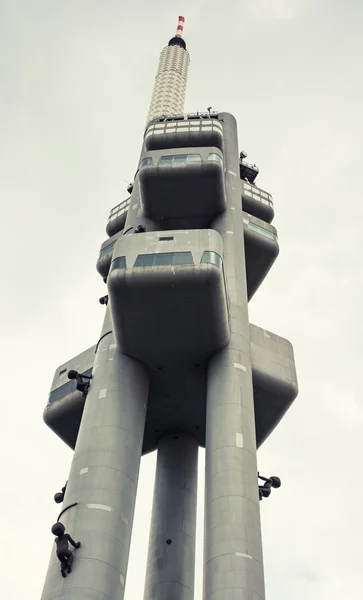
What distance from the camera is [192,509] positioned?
42531 mm

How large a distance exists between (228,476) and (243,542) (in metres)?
3.62

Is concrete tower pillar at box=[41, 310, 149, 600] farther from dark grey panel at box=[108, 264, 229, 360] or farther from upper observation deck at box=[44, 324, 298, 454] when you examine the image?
upper observation deck at box=[44, 324, 298, 454]

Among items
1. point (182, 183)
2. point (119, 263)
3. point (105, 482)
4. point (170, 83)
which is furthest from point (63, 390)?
point (170, 83)

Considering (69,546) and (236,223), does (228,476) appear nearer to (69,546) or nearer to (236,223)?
(69,546)

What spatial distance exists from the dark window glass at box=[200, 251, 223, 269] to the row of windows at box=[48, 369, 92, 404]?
43.4 ft

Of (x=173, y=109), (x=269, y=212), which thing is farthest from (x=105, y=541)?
(x=173, y=109)

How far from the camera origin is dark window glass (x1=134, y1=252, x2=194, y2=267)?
34.9m

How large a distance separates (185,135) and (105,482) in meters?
30.9

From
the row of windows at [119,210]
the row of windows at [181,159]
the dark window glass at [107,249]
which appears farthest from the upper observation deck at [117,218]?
the row of windows at [181,159]

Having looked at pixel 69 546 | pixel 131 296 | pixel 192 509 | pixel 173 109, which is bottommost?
pixel 69 546

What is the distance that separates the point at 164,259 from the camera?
1390 inches

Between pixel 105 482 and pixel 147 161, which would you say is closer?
pixel 105 482

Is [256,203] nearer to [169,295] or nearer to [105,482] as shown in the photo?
[169,295]

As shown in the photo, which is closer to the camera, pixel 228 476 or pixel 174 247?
pixel 228 476
